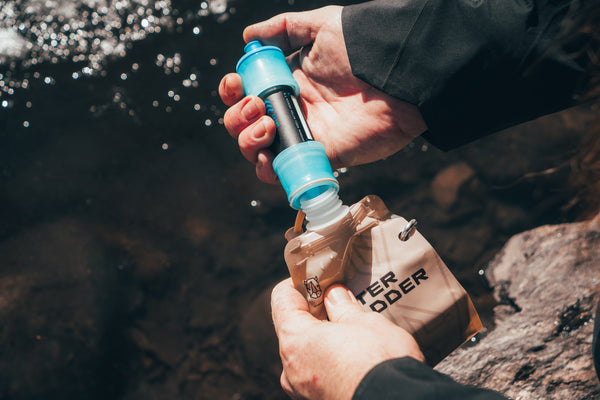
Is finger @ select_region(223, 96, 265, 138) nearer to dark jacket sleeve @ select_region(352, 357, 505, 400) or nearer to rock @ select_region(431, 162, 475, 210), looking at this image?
dark jacket sleeve @ select_region(352, 357, 505, 400)

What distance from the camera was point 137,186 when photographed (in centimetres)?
255

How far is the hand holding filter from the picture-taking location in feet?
3.90

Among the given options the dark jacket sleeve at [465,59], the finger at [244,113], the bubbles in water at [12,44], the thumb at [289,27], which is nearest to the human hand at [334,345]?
the finger at [244,113]

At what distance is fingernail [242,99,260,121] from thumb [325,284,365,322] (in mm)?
733

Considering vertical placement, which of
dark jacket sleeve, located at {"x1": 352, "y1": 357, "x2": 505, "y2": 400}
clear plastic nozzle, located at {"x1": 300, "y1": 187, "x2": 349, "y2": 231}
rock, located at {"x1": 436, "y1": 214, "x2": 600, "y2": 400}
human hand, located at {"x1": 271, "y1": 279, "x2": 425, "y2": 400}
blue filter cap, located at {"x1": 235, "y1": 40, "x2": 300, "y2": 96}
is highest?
blue filter cap, located at {"x1": 235, "y1": 40, "x2": 300, "y2": 96}

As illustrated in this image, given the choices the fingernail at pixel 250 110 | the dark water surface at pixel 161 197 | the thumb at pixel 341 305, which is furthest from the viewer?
the dark water surface at pixel 161 197

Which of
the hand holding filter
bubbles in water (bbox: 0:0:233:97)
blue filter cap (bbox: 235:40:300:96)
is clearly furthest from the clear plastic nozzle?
bubbles in water (bbox: 0:0:233:97)

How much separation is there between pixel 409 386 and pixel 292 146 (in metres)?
0.83

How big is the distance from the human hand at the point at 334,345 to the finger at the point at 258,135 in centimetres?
62

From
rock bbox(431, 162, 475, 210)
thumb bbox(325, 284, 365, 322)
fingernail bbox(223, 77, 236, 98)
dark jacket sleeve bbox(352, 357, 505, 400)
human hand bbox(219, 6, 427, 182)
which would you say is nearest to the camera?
dark jacket sleeve bbox(352, 357, 505, 400)

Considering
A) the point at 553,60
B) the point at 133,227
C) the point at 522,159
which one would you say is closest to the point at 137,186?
the point at 133,227

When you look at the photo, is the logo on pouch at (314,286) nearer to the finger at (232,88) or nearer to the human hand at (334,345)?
the human hand at (334,345)

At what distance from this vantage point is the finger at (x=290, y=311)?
1142mm

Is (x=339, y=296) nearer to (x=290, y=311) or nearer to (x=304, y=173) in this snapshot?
(x=290, y=311)
